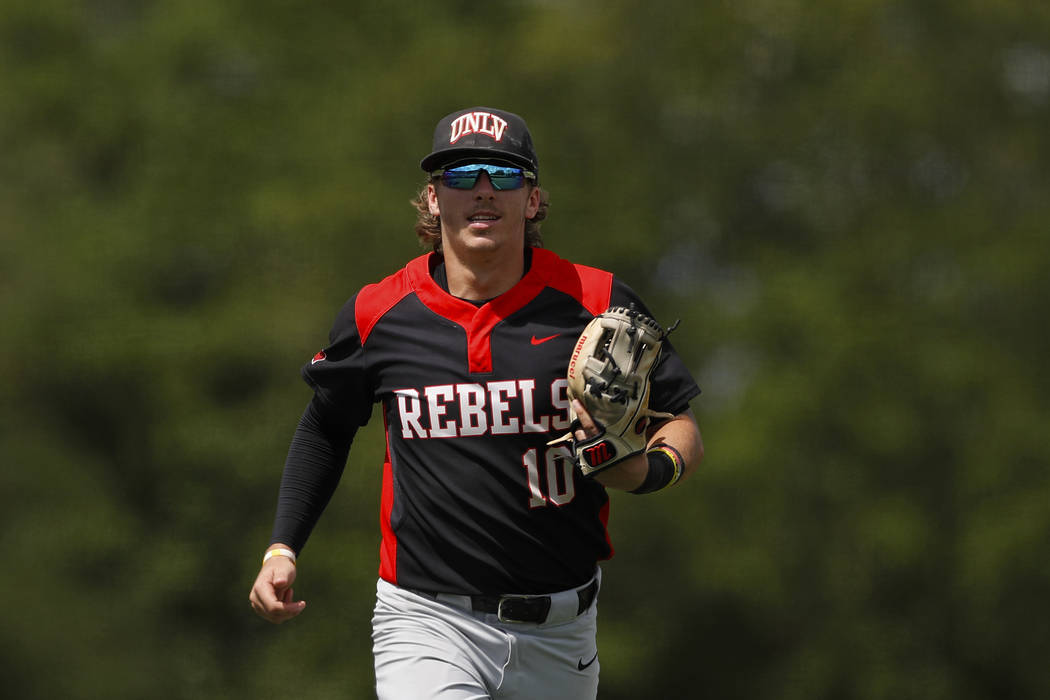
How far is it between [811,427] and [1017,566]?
3.39m

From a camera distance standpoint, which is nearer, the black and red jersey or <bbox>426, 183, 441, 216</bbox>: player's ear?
the black and red jersey

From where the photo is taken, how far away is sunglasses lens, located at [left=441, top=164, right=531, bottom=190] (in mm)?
4758

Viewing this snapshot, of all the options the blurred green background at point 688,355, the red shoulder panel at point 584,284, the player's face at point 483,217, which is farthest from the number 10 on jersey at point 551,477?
the blurred green background at point 688,355

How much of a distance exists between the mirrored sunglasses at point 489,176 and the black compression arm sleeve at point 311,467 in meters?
0.89

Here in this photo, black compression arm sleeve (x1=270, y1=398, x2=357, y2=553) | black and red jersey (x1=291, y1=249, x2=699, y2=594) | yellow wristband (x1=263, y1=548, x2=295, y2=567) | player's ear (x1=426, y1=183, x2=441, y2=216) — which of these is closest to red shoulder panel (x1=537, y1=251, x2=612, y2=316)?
black and red jersey (x1=291, y1=249, x2=699, y2=594)

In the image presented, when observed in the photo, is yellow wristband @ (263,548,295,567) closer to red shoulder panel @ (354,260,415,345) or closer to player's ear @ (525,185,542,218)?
red shoulder panel @ (354,260,415,345)

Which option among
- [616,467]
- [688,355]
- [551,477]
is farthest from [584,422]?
[688,355]

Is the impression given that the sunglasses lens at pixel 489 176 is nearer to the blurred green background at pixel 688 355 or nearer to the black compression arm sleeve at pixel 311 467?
the black compression arm sleeve at pixel 311 467

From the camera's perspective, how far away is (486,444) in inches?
184

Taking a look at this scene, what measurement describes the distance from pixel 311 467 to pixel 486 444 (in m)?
0.77

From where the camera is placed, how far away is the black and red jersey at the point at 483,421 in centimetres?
468

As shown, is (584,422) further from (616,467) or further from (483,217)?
(483,217)

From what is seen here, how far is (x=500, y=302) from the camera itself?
4.81 meters

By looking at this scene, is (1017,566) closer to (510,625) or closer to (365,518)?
(365,518)
